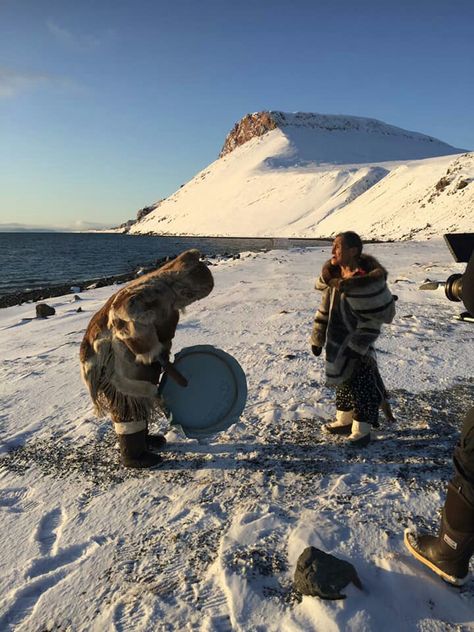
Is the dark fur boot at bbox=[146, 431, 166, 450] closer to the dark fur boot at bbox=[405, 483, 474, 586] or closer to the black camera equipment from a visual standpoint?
the dark fur boot at bbox=[405, 483, 474, 586]

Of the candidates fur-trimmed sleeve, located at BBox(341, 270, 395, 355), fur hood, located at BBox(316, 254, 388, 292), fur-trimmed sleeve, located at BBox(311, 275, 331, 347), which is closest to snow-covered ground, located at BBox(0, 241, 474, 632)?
fur-trimmed sleeve, located at BBox(311, 275, 331, 347)

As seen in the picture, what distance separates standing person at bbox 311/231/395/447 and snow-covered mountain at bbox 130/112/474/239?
28878 millimetres

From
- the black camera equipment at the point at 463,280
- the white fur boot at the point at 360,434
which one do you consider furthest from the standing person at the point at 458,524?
the white fur boot at the point at 360,434

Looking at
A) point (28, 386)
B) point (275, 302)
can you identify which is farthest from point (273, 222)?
point (28, 386)

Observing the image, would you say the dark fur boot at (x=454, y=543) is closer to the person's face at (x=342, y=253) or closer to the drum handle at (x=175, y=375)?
the person's face at (x=342, y=253)

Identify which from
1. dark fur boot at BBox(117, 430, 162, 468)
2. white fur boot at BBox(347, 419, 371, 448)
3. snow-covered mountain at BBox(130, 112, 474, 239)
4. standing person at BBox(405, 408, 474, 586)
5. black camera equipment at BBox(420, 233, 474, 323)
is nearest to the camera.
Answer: black camera equipment at BBox(420, 233, 474, 323)

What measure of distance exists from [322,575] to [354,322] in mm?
1900

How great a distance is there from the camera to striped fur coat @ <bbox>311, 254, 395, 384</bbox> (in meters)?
3.32

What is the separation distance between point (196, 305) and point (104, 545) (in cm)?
762

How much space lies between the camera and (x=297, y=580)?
2223 millimetres

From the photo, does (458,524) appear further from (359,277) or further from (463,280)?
(359,277)

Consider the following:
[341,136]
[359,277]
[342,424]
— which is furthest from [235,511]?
[341,136]

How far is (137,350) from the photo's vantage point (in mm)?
3125

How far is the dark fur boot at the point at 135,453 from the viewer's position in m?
3.43
